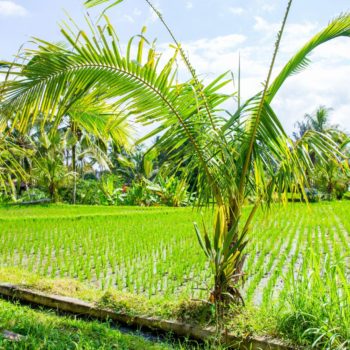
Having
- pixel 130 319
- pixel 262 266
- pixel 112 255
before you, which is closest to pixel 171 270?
pixel 262 266

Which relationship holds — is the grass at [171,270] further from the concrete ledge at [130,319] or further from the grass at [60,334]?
the grass at [60,334]

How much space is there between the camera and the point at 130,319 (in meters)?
4.21

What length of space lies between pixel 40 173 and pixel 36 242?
12.6 metres

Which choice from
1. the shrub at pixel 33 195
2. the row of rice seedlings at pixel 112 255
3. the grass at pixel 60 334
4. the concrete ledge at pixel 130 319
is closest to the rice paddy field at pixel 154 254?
the row of rice seedlings at pixel 112 255

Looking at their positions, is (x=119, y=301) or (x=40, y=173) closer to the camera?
(x=119, y=301)

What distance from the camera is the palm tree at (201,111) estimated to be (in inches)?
146

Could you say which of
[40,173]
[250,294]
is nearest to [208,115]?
[250,294]

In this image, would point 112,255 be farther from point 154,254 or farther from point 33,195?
point 33,195

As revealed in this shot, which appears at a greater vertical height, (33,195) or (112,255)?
(33,195)

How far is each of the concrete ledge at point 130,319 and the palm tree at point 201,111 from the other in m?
0.35

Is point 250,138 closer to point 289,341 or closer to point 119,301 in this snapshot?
point 289,341

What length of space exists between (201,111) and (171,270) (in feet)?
9.13

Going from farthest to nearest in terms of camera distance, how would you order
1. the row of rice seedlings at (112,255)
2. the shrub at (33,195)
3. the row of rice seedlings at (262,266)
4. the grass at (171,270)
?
1. the shrub at (33,195)
2. the row of rice seedlings at (112,255)
3. the row of rice seedlings at (262,266)
4. the grass at (171,270)

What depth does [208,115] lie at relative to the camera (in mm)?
4039
